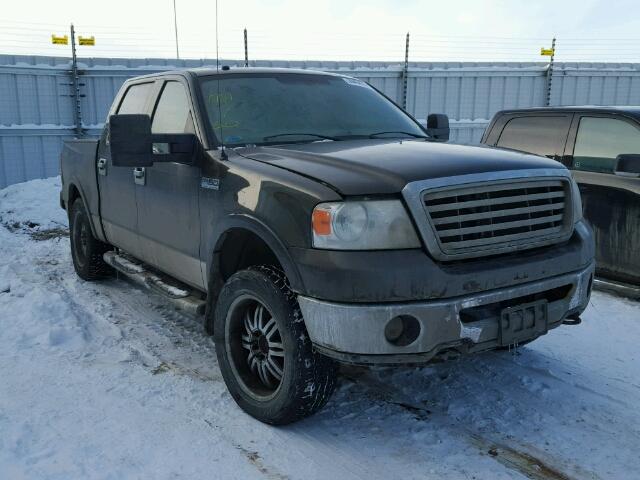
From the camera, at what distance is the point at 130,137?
3418mm

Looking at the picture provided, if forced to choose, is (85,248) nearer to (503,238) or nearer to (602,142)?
(503,238)

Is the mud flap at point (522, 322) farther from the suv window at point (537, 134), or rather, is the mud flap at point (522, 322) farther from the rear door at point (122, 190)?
the suv window at point (537, 134)

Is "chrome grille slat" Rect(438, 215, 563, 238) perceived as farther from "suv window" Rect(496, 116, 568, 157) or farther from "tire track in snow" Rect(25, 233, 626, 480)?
"suv window" Rect(496, 116, 568, 157)

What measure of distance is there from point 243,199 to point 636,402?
2.51m

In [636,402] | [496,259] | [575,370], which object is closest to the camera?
[496,259]

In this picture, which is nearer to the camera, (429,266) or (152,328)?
(429,266)

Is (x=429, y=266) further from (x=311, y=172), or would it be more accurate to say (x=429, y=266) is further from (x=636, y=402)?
(x=636, y=402)

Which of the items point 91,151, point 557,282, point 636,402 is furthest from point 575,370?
point 91,151

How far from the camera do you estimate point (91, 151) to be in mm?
5535

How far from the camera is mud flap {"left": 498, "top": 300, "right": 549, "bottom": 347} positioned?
108 inches

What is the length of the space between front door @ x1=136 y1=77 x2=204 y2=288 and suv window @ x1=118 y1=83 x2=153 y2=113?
13.9 inches

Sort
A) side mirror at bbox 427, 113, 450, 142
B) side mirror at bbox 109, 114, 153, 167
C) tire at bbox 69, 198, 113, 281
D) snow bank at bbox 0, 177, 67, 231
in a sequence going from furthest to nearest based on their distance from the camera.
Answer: snow bank at bbox 0, 177, 67, 231 < tire at bbox 69, 198, 113, 281 < side mirror at bbox 427, 113, 450, 142 < side mirror at bbox 109, 114, 153, 167

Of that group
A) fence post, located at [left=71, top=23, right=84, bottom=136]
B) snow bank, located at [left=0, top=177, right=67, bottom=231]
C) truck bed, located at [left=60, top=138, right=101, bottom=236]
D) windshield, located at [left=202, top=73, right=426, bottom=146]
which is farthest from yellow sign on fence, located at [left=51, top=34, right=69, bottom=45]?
windshield, located at [left=202, top=73, right=426, bottom=146]

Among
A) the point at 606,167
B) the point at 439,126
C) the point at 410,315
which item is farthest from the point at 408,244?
the point at 606,167
